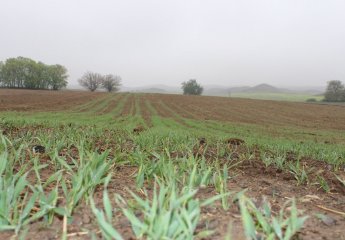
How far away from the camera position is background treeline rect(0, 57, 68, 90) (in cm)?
9006

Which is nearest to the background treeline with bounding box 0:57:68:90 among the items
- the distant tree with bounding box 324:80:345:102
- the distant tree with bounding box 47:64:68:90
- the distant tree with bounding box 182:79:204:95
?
the distant tree with bounding box 47:64:68:90

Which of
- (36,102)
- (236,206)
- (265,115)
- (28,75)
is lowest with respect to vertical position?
(265,115)

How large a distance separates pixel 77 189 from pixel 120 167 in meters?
1.26

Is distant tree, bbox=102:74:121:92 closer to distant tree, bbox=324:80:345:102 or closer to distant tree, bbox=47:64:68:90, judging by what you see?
distant tree, bbox=47:64:68:90

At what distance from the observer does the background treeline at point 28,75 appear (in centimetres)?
9006

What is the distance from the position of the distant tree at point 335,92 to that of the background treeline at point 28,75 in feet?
244

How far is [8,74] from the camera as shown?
91812 millimetres

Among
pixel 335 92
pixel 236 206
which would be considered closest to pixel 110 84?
pixel 335 92

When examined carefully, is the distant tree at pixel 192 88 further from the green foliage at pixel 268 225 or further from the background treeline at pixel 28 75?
the green foliage at pixel 268 225

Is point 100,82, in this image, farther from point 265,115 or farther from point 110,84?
point 265,115

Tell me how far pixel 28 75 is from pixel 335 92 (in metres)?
83.2

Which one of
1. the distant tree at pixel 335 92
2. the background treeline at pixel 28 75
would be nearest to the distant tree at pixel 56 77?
the background treeline at pixel 28 75

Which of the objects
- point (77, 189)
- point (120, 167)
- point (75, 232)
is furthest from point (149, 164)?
point (75, 232)

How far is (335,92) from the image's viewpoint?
285 feet
